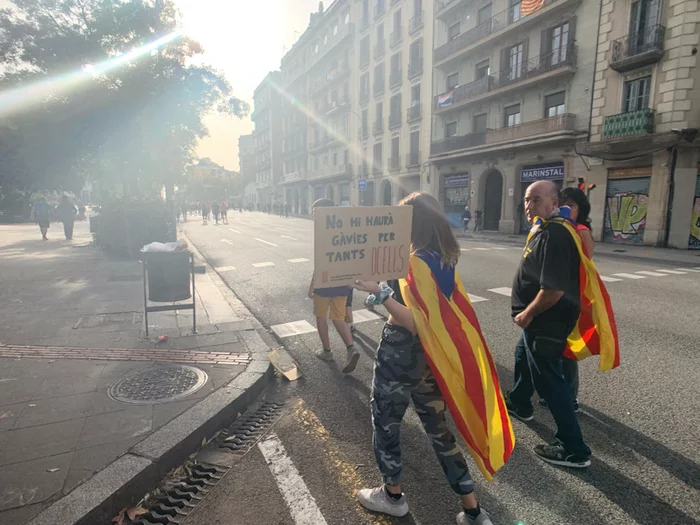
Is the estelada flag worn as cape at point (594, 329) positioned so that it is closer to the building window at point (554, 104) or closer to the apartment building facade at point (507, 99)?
the apartment building facade at point (507, 99)

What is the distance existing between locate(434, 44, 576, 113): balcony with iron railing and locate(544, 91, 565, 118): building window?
110 centimetres

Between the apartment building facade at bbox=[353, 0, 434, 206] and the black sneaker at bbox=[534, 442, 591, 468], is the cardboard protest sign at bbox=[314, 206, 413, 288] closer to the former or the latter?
the black sneaker at bbox=[534, 442, 591, 468]

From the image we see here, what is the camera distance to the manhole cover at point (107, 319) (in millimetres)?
5750

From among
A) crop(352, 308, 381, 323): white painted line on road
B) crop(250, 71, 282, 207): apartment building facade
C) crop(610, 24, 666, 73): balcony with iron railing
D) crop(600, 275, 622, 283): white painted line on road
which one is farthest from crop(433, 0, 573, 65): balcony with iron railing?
crop(250, 71, 282, 207): apartment building facade

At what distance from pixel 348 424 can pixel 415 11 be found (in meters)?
35.3

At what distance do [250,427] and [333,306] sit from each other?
5.09 feet

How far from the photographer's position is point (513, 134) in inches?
895

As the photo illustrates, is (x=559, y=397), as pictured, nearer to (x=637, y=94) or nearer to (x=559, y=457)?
(x=559, y=457)

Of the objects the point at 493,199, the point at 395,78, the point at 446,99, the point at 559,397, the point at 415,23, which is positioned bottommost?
the point at 559,397

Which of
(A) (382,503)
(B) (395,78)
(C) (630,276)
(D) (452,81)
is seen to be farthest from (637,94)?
(A) (382,503)

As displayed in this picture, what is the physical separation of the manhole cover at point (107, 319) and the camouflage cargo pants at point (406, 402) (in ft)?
16.0

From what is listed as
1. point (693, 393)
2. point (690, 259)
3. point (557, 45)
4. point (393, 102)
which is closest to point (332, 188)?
point (393, 102)

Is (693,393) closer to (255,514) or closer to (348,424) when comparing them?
(348,424)

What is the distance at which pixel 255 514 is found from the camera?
233 cm
